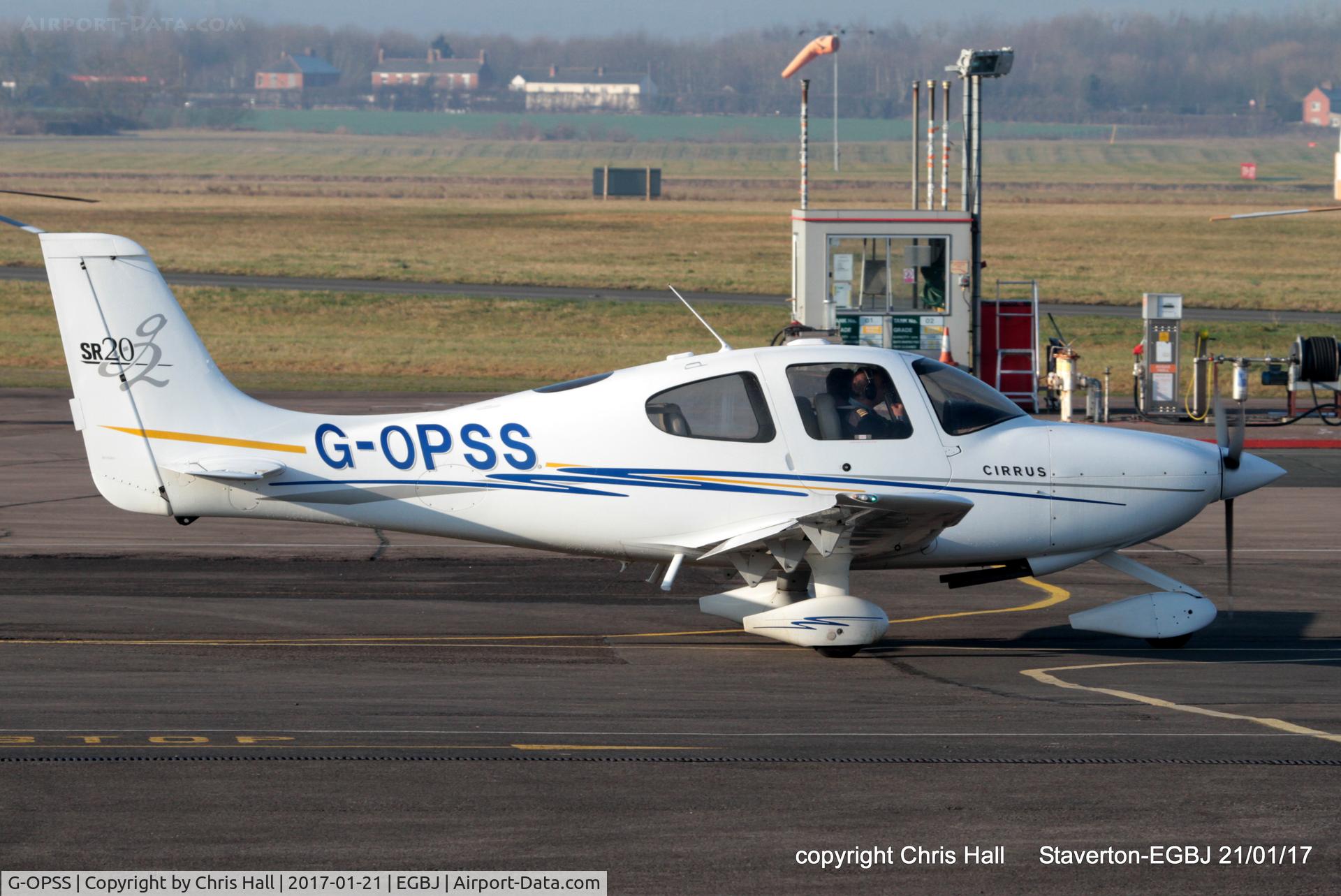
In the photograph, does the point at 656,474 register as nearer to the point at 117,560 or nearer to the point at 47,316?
the point at 117,560

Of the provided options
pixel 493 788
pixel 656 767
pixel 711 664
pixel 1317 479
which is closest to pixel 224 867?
pixel 493 788

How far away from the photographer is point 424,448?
39.2 ft

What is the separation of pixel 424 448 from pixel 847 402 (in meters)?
3.39

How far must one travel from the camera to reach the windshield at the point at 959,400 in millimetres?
11820

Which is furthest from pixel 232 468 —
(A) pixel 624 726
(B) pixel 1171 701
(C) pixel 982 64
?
(C) pixel 982 64

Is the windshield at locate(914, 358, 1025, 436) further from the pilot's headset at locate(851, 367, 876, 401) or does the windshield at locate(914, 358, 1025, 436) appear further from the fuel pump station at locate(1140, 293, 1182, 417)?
the fuel pump station at locate(1140, 293, 1182, 417)

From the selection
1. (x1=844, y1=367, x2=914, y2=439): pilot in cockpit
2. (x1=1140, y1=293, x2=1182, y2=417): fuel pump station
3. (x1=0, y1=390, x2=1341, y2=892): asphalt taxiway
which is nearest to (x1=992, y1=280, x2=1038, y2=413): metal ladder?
(x1=1140, y1=293, x2=1182, y2=417): fuel pump station

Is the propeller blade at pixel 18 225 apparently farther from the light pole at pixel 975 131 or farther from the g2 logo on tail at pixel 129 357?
the light pole at pixel 975 131

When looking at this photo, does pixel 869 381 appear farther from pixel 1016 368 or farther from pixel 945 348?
pixel 1016 368

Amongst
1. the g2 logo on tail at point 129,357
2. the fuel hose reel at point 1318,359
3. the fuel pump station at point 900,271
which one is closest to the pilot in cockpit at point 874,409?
the g2 logo on tail at point 129,357

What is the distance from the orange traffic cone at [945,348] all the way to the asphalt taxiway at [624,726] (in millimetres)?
10068

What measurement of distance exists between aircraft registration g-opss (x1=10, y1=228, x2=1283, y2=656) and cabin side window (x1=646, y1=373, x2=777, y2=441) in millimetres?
16

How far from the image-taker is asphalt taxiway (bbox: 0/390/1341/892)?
306 inches

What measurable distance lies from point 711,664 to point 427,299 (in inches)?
1439
